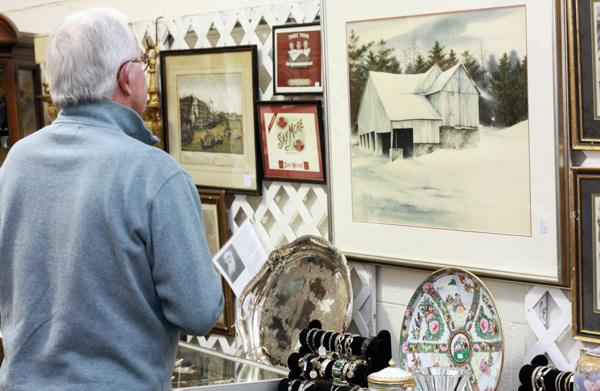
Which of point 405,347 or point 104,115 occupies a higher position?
point 104,115

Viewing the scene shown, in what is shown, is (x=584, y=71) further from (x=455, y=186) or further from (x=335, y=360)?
(x=335, y=360)

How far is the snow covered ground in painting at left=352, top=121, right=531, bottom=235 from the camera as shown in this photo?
175 cm

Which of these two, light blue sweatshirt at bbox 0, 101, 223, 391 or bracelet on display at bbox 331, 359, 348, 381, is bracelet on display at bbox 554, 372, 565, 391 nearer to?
bracelet on display at bbox 331, 359, 348, 381

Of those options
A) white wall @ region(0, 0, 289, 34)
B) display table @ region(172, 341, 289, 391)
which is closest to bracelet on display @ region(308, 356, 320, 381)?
display table @ region(172, 341, 289, 391)

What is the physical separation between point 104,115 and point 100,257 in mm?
238

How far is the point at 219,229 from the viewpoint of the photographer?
2586 millimetres

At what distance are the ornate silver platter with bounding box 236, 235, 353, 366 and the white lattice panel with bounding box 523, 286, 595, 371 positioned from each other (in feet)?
1.63

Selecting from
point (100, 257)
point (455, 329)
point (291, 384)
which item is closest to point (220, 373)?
point (291, 384)

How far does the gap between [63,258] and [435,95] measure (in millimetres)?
1017

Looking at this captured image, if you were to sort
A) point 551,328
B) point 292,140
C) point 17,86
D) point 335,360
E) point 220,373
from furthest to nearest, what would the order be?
1. point 17,86
2. point 292,140
3. point 220,373
4. point 335,360
5. point 551,328

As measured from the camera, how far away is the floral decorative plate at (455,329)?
1731 mm

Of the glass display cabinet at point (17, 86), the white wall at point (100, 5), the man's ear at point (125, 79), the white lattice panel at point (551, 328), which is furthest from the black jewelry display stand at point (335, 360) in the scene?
the glass display cabinet at point (17, 86)

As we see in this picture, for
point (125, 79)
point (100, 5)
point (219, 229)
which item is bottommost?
point (219, 229)

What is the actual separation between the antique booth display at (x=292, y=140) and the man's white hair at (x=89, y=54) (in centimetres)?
99
